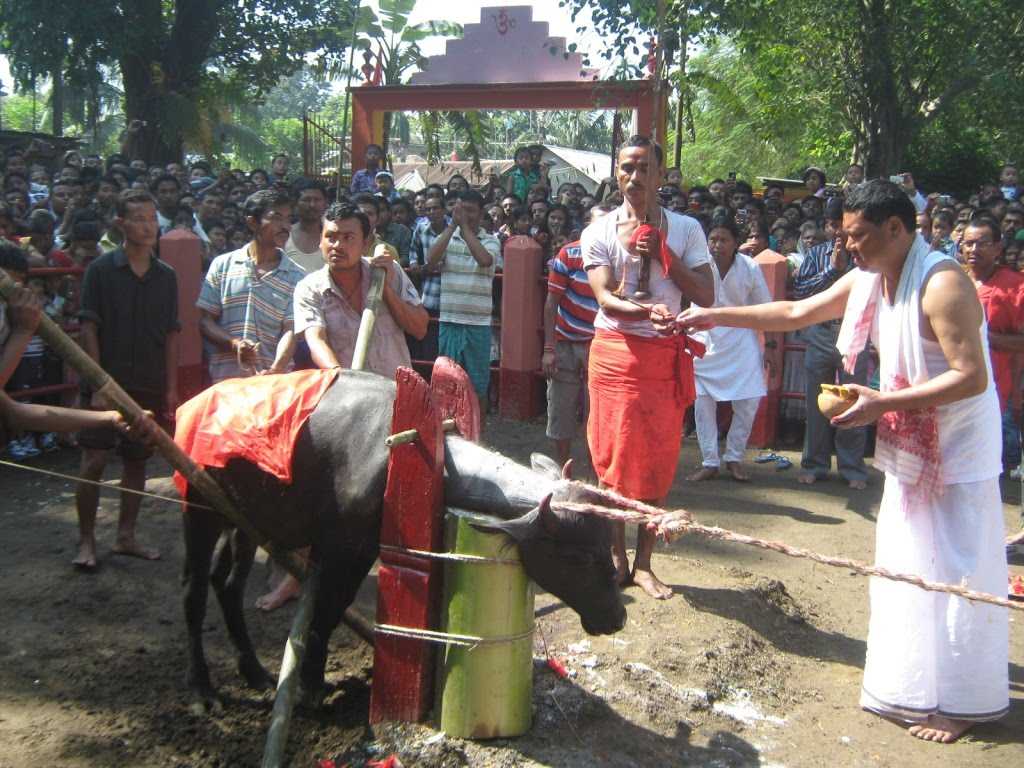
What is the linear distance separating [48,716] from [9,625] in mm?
988

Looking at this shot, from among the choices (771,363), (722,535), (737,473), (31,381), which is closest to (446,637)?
(722,535)

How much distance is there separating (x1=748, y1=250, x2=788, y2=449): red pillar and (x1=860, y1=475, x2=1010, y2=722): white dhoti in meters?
4.58

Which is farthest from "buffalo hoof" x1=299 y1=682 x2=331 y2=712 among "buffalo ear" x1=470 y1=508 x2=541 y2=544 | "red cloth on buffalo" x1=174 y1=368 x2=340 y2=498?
"buffalo ear" x1=470 y1=508 x2=541 y2=544

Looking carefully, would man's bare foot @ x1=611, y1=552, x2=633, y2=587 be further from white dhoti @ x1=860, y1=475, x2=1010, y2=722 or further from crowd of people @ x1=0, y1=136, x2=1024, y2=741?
white dhoti @ x1=860, y1=475, x2=1010, y2=722

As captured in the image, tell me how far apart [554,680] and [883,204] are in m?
2.30

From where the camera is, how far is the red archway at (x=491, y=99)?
48.0 feet

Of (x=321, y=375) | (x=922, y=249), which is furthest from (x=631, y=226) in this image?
(x=321, y=375)

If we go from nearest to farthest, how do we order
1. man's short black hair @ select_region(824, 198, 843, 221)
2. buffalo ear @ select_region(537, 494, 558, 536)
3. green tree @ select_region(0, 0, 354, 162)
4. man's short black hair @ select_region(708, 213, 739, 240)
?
buffalo ear @ select_region(537, 494, 558, 536) < man's short black hair @ select_region(708, 213, 739, 240) < man's short black hair @ select_region(824, 198, 843, 221) < green tree @ select_region(0, 0, 354, 162)

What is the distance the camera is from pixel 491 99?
16547 mm

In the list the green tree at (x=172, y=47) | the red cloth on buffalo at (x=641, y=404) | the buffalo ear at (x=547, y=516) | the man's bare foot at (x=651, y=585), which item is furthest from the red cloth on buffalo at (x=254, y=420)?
the green tree at (x=172, y=47)

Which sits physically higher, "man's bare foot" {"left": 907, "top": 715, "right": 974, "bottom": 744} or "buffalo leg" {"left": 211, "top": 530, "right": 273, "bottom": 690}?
"buffalo leg" {"left": 211, "top": 530, "right": 273, "bottom": 690}

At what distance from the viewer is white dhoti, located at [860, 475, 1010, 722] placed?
3971mm

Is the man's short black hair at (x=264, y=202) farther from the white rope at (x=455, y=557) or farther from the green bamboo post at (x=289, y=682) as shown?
the white rope at (x=455, y=557)

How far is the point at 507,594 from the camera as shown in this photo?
3617mm
